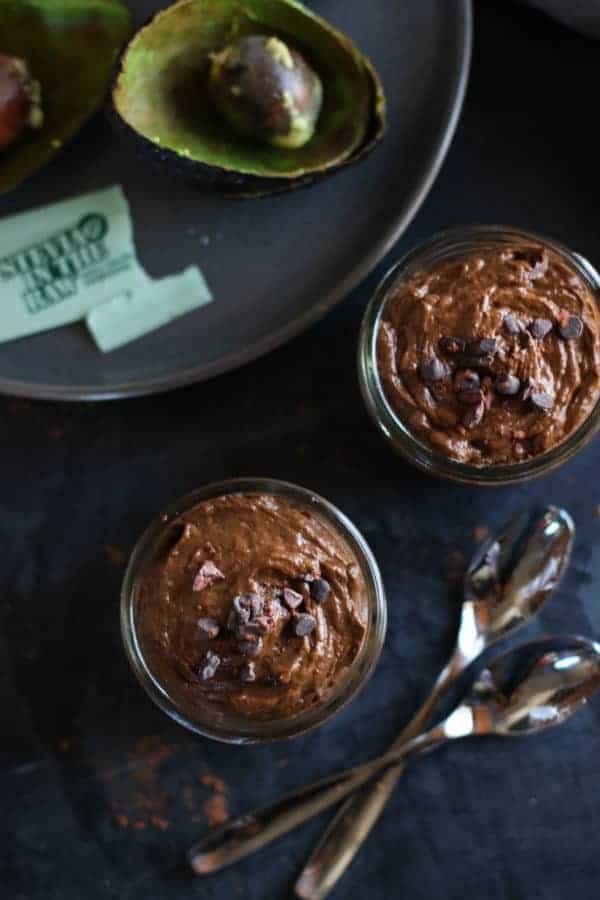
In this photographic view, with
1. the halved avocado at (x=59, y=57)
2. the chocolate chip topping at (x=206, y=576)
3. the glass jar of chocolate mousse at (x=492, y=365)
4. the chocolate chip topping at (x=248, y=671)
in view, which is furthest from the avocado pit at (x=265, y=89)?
the chocolate chip topping at (x=248, y=671)

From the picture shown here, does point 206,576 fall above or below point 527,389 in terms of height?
below

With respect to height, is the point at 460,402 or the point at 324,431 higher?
the point at 460,402

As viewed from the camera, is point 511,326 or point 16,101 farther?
point 16,101

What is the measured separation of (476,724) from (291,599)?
359 mm

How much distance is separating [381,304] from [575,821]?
2.43 feet

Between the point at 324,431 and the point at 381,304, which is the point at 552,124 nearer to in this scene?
the point at 381,304

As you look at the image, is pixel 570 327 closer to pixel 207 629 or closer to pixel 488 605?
pixel 488 605

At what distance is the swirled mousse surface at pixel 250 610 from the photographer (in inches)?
48.3

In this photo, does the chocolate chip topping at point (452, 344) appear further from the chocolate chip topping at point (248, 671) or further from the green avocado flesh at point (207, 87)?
the chocolate chip topping at point (248, 671)

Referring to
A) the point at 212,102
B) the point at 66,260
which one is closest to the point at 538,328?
the point at 212,102

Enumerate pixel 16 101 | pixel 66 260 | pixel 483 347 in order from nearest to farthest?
pixel 483 347, pixel 16 101, pixel 66 260

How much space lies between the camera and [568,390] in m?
1.24

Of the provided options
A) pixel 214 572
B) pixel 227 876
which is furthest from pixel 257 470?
pixel 227 876

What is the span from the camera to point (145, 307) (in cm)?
144
